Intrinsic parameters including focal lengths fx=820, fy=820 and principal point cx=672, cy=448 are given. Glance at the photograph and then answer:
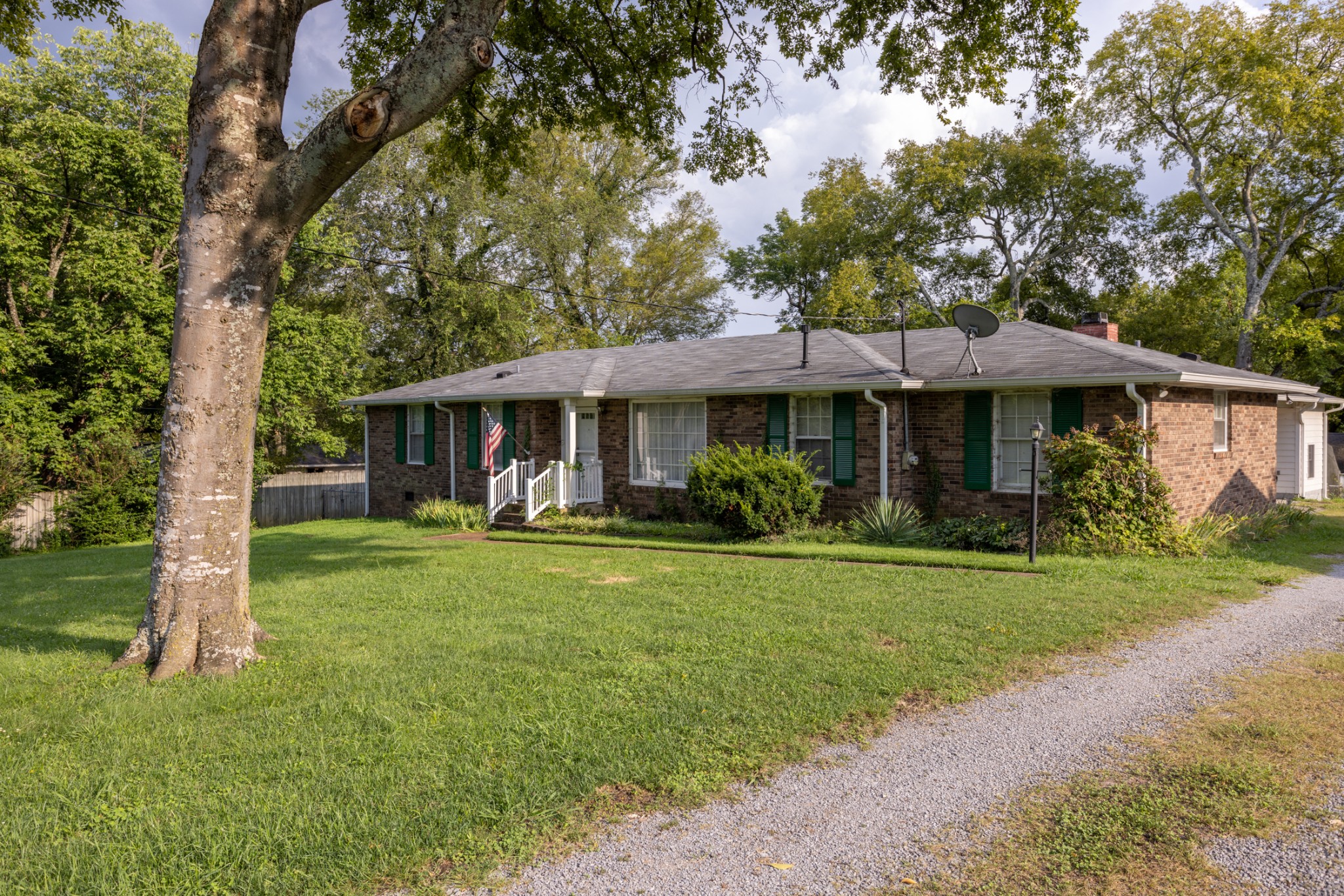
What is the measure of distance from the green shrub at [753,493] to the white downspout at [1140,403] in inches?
190

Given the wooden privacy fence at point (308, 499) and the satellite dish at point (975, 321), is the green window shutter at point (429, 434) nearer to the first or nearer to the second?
the wooden privacy fence at point (308, 499)

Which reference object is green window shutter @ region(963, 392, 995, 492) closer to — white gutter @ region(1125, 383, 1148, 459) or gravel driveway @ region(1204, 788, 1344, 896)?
white gutter @ region(1125, 383, 1148, 459)

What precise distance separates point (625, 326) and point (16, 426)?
23907 mm

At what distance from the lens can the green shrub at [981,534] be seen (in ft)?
40.7

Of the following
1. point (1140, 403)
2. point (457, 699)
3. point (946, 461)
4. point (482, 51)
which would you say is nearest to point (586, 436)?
point (946, 461)

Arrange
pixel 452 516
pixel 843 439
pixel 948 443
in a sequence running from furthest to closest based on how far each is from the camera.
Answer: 1. pixel 452 516
2. pixel 843 439
3. pixel 948 443

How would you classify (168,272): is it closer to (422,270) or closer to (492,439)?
(422,270)

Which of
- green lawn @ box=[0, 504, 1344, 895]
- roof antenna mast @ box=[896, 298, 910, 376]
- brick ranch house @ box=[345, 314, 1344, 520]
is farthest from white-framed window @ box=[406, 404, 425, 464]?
roof antenna mast @ box=[896, 298, 910, 376]

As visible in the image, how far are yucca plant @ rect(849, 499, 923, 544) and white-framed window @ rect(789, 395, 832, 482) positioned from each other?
52.9 inches

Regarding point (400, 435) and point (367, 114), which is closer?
point (367, 114)

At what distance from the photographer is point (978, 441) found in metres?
13.3

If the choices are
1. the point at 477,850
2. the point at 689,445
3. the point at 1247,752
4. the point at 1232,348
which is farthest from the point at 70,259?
the point at 1232,348

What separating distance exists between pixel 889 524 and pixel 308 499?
1723 cm

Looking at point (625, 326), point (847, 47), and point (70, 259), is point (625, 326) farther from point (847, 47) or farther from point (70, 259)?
point (847, 47)
